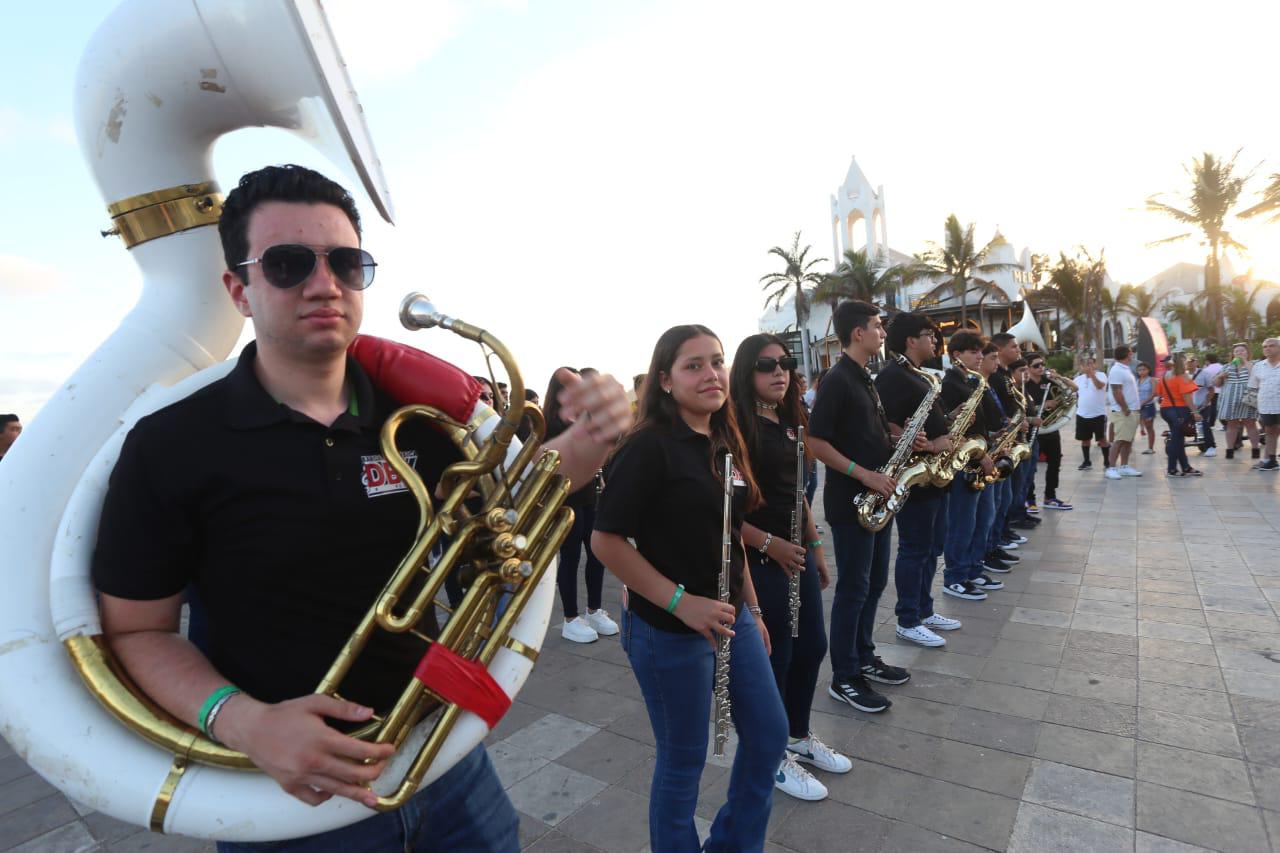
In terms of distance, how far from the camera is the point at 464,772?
59.3 inches

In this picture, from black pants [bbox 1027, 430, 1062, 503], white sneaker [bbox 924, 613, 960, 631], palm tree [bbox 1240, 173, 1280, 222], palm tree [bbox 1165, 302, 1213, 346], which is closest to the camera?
white sneaker [bbox 924, 613, 960, 631]

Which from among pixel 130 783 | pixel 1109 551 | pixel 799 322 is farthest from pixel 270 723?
pixel 799 322

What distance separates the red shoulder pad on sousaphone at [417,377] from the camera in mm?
1449

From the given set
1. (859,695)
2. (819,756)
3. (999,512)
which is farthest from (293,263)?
(999,512)

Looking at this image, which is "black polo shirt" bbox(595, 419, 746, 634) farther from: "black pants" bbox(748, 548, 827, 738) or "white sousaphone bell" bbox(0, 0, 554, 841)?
"white sousaphone bell" bbox(0, 0, 554, 841)

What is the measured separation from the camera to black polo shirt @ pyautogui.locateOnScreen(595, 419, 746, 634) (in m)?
2.19

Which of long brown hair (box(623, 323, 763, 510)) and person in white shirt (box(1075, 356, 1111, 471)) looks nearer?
long brown hair (box(623, 323, 763, 510))

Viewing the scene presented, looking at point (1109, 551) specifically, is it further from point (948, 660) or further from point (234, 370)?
point (234, 370)

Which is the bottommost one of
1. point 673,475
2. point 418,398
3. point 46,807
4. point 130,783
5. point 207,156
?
point 46,807

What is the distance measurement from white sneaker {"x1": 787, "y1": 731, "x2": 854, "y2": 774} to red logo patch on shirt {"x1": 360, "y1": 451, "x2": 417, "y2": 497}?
8.00ft

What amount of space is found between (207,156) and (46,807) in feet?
11.5

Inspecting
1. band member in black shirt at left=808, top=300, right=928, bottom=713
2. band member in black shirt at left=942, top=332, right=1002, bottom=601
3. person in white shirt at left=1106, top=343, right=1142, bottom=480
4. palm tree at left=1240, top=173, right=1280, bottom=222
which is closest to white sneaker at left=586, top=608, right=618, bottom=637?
band member in black shirt at left=808, top=300, right=928, bottom=713

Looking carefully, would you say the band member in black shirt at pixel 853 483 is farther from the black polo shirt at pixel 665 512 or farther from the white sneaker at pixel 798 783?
the black polo shirt at pixel 665 512

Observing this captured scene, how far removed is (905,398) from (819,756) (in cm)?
237
